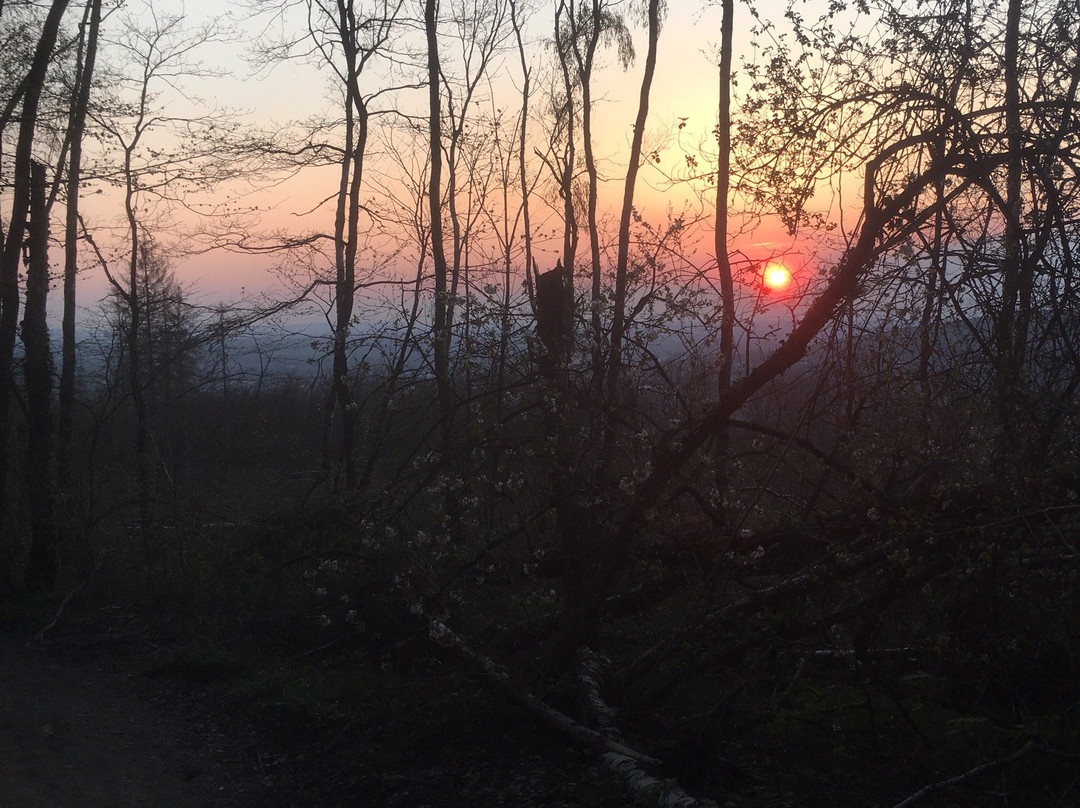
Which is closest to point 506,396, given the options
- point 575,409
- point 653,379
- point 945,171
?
point 575,409

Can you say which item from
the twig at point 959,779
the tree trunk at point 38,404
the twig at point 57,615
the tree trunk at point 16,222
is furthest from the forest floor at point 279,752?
the tree trunk at point 16,222

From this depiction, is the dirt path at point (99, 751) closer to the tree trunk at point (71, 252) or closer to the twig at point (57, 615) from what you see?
the twig at point (57, 615)

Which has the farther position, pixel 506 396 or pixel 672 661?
pixel 506 396

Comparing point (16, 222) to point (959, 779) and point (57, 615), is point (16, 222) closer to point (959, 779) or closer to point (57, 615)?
point (57, 615)

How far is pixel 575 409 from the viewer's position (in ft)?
18.7

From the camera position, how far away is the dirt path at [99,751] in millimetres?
5551

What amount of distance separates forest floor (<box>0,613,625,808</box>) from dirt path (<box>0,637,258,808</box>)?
12mm

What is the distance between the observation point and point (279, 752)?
20.9 feet

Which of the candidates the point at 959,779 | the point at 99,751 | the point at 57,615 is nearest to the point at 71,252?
the point at 57,615

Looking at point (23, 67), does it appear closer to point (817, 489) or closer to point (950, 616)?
point (817, 489)

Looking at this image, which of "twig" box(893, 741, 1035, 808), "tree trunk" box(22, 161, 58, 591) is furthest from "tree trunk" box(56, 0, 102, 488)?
"twig" box(893, 741, 1035, 808)

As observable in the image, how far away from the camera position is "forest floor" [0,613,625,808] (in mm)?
5395

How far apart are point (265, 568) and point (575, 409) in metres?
4.85

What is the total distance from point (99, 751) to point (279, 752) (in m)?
1.31
